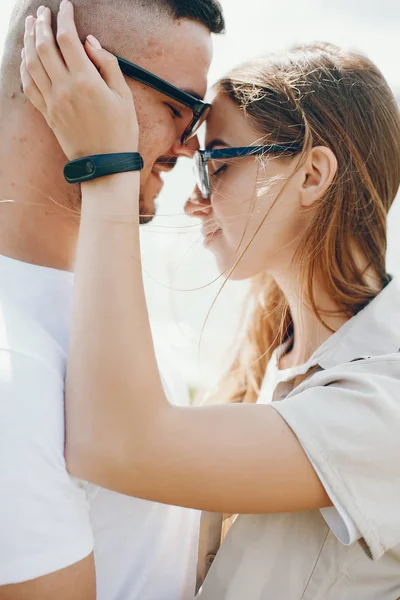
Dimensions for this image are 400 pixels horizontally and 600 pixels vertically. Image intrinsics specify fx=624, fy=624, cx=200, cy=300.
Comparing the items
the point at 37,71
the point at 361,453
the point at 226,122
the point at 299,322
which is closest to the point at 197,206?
the point at 226,122

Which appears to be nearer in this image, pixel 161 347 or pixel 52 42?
pixel 52 42

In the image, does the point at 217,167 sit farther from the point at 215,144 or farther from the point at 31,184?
the point at 31,184

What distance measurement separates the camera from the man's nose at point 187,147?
2.14 meters

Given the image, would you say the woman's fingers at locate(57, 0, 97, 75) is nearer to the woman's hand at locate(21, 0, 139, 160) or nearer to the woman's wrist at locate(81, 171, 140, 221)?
the woman's hand at locate(21, 0, 139, 160)

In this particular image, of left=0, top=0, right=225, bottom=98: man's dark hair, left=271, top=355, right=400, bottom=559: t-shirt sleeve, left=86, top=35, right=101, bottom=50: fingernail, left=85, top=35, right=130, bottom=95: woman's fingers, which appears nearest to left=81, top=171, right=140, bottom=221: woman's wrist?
left=85, top=35, right=130, bottom=95: woman's fingers

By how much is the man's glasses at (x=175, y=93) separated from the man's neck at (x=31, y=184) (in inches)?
12.0

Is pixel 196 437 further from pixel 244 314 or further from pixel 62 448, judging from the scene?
pixel 244 314

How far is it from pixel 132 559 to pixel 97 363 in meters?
0.66

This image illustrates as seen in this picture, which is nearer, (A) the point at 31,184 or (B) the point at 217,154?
(A) the point at 31,184

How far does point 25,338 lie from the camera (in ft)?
5.01

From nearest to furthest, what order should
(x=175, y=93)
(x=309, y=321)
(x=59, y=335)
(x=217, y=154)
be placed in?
(x=59, y=335)
(x=175, y=93)
(x=217, y=154)
(x=309, y=321)

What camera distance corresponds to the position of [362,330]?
190 centimetres

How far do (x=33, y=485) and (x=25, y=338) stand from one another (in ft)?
1.18

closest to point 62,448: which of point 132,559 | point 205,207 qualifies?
point 132,559
